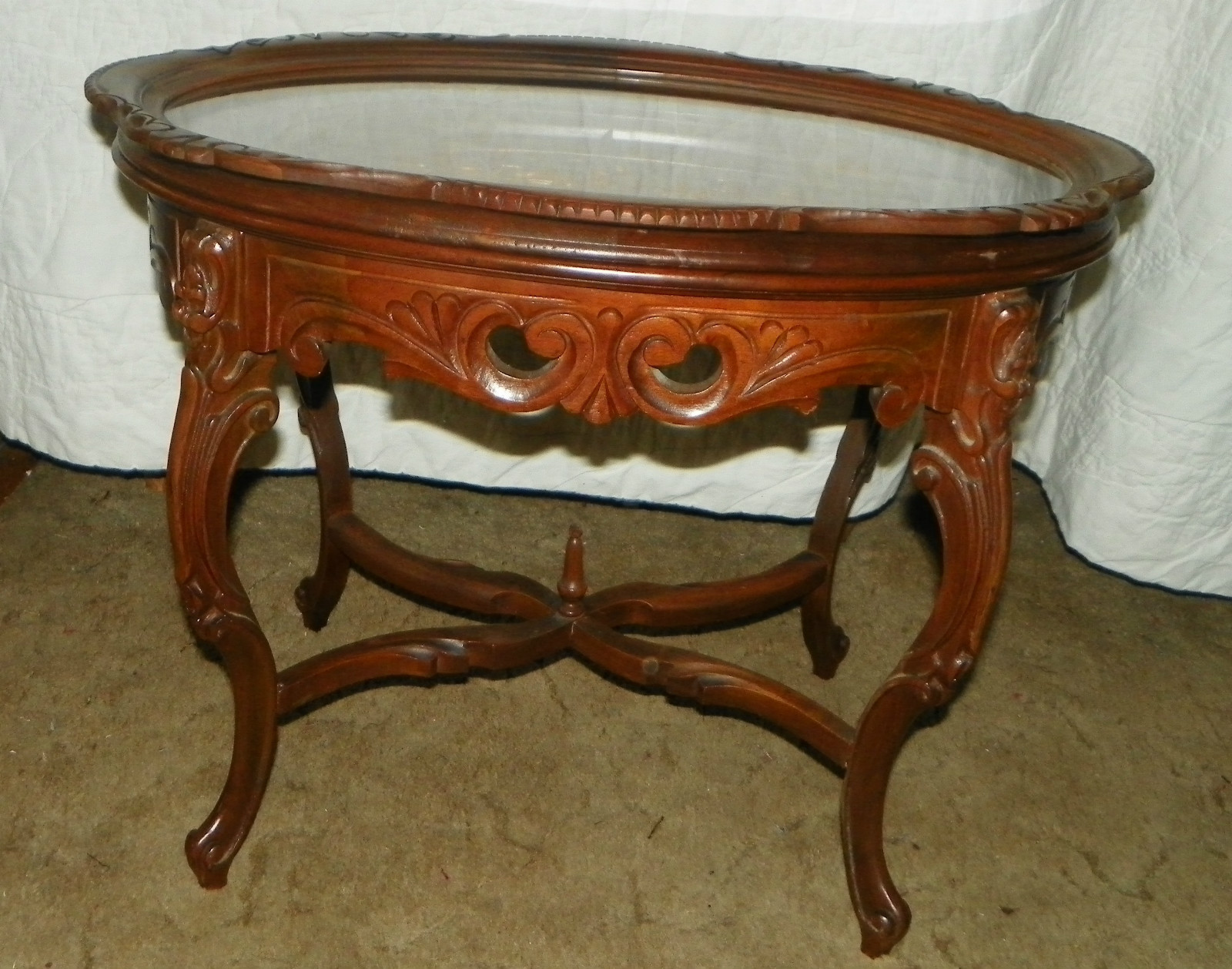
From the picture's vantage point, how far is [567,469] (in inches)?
52.3

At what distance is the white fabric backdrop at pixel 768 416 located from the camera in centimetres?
112

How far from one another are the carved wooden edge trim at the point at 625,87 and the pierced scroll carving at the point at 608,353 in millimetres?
63

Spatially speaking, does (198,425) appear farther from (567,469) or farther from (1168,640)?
(1168,640)

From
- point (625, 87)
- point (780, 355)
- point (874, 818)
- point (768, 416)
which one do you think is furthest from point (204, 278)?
point (768, 416)

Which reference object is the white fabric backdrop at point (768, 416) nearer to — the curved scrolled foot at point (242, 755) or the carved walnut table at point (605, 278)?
the carved walnut table at point (605, 278)

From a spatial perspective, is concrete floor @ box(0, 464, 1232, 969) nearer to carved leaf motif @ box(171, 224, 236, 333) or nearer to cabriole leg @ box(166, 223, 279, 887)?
cabriole leg @ box(166, 223, 279, 887)

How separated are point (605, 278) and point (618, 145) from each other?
0.29m

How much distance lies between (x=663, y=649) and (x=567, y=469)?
425mm

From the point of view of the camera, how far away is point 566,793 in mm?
977

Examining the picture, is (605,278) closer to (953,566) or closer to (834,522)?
(953,566)

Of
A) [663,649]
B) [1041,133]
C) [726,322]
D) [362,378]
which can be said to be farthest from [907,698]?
[362,378]

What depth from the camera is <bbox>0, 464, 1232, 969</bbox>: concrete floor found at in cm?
85

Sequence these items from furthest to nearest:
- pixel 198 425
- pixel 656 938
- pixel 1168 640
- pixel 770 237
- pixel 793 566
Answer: pixel 1168 640, pixel 793 566, pixel 656 938, pixel 198 425, pixel 770 237

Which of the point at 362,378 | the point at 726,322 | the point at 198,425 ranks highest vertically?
the point at 726,322
